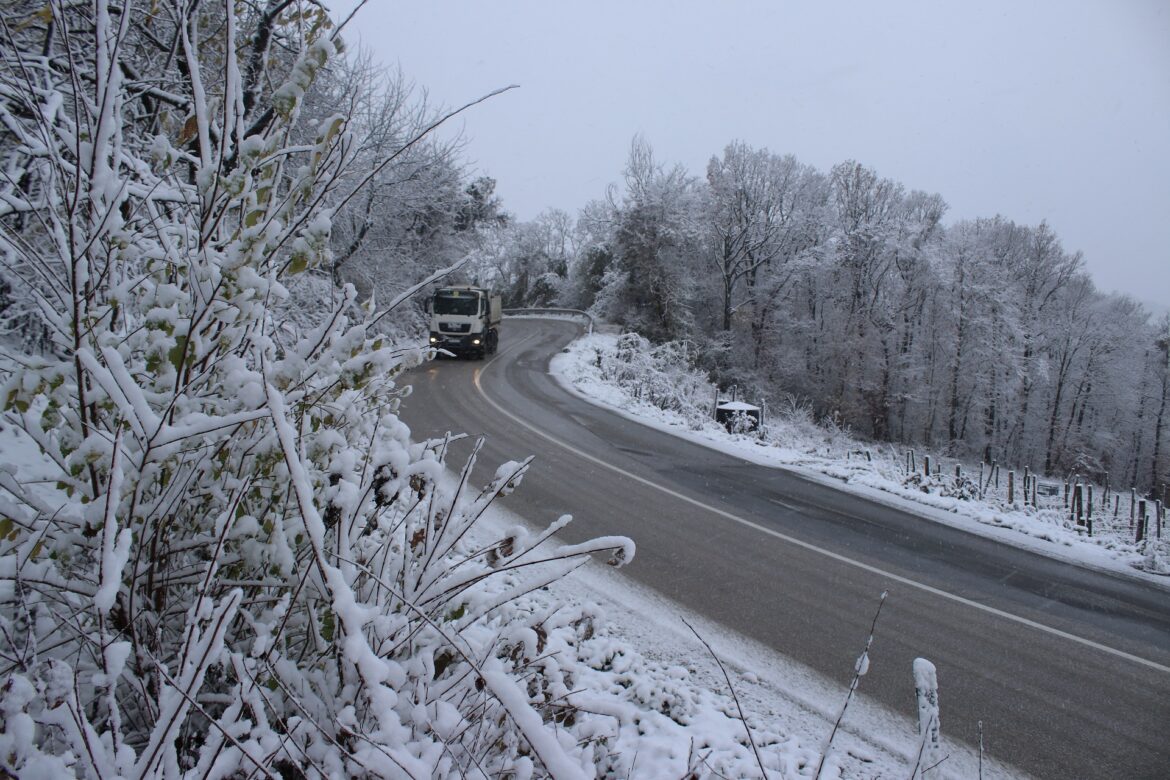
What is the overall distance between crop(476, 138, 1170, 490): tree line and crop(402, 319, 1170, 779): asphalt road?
900 inches

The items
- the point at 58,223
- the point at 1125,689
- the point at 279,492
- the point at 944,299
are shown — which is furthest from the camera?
the point at 944,299

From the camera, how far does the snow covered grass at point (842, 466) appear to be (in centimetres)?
810

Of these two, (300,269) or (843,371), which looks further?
(843,371)

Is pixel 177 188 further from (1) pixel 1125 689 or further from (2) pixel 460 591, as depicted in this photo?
(1) pixel 1125 689

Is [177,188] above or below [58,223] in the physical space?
above

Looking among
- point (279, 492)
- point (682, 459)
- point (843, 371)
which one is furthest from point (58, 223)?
point (843, 371)

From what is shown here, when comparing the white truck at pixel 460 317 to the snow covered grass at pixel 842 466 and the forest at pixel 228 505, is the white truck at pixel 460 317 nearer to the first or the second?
the snow covered grass at pixel 842 466

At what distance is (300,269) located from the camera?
5.84 ft

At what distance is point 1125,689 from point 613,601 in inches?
174

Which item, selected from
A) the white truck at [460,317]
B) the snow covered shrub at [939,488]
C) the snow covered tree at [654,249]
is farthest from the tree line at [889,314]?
the snow covered shrub at [939,488]

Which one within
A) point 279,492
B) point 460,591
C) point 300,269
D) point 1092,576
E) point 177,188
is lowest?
point 1092,576

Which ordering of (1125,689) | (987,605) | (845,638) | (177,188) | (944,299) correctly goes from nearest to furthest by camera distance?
(177,188) < (1125,689) < (845,638) < (987,605) < (944,299)

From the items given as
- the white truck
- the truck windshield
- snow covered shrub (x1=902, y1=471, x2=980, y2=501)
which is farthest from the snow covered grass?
the truck windshield

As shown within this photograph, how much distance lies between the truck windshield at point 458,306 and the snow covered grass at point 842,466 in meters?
3.88
